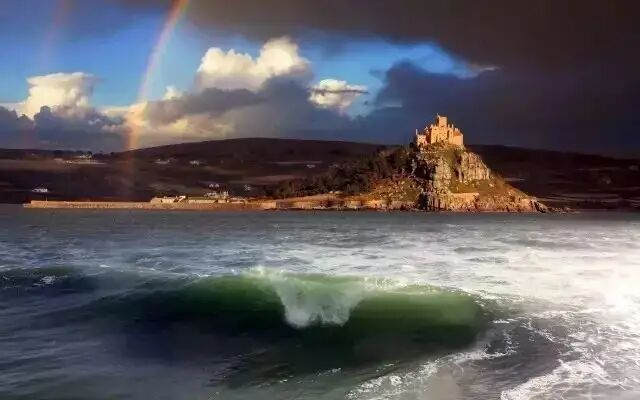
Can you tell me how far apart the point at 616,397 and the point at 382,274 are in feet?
51.4

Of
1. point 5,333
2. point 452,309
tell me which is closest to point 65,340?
point 5,333

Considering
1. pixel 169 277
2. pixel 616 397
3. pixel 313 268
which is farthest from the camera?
pixel 313 268

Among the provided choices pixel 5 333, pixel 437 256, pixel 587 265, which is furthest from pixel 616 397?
pixel 437 256

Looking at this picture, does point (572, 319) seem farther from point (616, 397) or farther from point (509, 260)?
point (509, 260)

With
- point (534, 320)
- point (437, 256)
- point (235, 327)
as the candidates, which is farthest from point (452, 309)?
point (437, 256)

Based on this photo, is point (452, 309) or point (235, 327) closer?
point (235, 327)

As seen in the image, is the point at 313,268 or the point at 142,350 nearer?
the point at 142,350

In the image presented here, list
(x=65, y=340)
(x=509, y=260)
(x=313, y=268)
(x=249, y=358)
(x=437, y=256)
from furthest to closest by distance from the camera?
(x=437, y=256) < (x=509, y=260) < (x=313, y=268) < (x=65, y=340) < (x=249, y=358)

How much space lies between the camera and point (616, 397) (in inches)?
363

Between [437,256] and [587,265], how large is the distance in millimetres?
8748

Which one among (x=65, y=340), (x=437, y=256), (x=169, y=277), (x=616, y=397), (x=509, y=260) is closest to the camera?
(x=616, y=397)

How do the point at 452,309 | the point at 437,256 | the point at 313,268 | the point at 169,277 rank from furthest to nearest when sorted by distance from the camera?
the point at 437,256 < the point at 313,268 < the point at 169,277 < the point at 452,309

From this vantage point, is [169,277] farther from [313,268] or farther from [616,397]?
[616,397]

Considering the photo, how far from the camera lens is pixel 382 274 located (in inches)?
974
